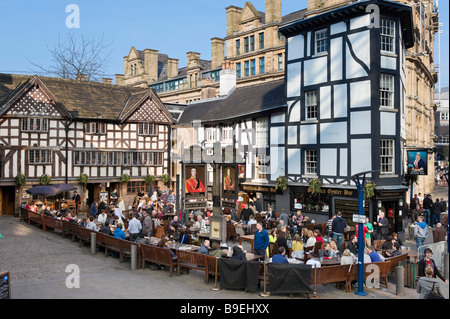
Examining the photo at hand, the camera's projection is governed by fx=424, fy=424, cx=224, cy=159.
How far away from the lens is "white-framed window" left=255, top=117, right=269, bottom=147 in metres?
30.5

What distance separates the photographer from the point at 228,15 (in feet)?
180

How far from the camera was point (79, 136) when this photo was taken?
3403cm

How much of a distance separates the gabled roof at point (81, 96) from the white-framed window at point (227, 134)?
683cm

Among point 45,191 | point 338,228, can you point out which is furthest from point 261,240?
point 45,191

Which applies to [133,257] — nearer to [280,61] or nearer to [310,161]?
[310,161]

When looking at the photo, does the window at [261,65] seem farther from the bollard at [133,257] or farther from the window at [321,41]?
the bollard at [133,257]

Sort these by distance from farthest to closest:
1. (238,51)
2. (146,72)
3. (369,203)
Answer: (146,72)
(238,51)
(369,203)

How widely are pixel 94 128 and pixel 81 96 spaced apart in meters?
3.06

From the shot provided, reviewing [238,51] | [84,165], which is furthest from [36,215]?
[238,51]

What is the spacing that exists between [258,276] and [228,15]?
4732 centimetres

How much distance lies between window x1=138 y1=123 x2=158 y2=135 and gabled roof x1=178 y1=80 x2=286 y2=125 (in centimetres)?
302

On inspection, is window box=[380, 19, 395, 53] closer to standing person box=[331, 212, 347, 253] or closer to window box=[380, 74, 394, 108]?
window box=[380, 74, 394, 108]

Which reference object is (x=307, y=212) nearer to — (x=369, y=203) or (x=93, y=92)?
(x=369, y=203)

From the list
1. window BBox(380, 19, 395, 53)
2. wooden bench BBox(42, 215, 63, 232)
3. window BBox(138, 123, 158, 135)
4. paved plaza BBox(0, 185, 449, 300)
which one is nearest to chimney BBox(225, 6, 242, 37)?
window BBox(138, 123, 158, 135)
